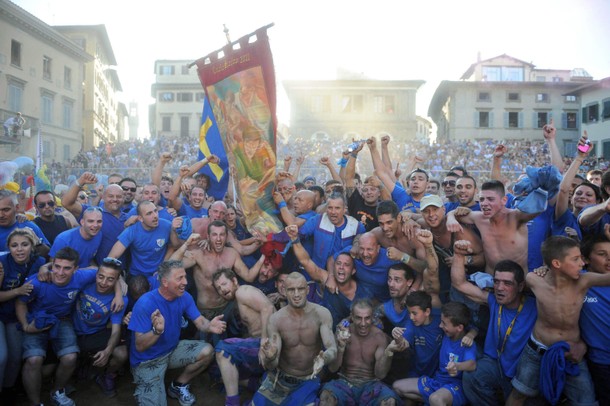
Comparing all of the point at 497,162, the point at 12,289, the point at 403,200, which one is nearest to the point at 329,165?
the point at 403,200

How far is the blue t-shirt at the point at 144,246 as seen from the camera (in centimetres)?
617

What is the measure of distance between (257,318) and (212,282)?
0.93 m

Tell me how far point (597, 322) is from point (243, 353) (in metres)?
3.81

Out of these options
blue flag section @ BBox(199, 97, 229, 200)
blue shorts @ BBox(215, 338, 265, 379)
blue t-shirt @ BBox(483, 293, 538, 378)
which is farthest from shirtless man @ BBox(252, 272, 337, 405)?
blue flag section @ BBox(199, 97, 229, 200)

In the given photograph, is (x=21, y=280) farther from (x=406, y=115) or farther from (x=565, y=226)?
(x=406, y=115)

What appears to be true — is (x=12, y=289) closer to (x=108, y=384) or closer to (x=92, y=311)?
(x=92, y=311)

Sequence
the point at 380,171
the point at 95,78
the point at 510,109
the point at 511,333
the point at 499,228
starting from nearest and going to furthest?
the point at 511,333 → the point at 499,228 → the point at 380,171 → the point at 510,109 → the point at 95,78

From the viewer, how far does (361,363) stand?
203 inches

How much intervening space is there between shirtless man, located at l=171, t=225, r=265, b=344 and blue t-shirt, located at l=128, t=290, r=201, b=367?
610mm

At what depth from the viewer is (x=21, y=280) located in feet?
18.3

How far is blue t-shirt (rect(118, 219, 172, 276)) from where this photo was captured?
6172mm

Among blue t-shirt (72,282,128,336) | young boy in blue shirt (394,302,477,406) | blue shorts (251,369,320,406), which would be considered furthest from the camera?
blue t-shirt (72,282,128,336)

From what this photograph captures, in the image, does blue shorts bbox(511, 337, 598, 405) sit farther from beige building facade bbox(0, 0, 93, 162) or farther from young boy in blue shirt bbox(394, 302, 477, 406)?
beige building facade bbox(0, 0, 93, 162)

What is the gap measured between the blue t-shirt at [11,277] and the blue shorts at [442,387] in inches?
194
